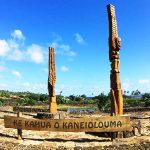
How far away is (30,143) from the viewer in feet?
38.3

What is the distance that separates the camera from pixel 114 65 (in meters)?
12.5

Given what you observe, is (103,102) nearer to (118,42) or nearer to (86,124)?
(118,42)

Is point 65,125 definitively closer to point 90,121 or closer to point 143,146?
point 90,121

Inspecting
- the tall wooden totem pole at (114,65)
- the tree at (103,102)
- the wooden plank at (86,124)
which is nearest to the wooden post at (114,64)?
the tall wooden totem pole at (114,65)

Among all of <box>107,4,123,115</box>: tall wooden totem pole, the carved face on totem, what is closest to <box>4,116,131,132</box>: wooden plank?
<box>107,4,123,115</box>: tall wooden totem pole

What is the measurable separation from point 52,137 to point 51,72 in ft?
22.0

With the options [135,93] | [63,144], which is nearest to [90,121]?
[63,144]

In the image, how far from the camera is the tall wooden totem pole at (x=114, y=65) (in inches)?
481

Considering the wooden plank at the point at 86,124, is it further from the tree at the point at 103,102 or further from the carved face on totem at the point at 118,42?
the tree at the point at 103,102

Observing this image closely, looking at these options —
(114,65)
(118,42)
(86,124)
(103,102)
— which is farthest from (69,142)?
(103,102)

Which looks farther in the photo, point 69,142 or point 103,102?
point 103,102

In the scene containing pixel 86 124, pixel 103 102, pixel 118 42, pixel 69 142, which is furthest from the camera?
pixel 103 102

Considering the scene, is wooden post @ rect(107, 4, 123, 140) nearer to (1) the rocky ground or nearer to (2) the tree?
(1) the rocky ground

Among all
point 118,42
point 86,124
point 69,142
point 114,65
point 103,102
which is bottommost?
point 69,142
